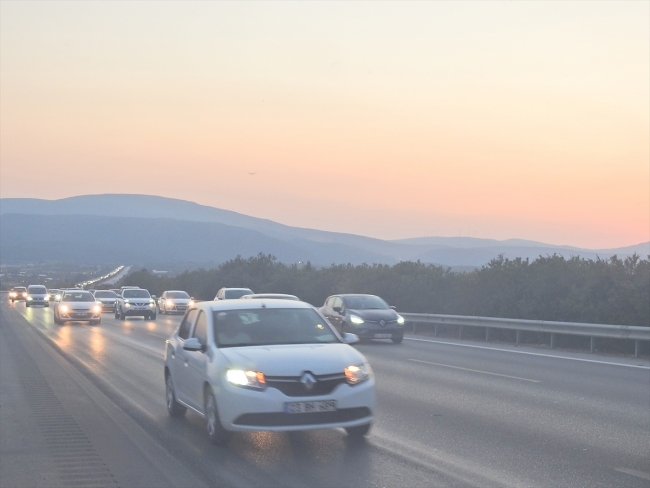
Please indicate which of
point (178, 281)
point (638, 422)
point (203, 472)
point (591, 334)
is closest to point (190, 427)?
point (203, 472)

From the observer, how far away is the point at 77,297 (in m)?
37.2

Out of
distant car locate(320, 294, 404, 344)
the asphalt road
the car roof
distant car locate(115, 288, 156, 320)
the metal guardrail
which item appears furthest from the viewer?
distant car locate(115, 288, 156, 320)

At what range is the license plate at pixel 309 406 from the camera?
8.37 meters

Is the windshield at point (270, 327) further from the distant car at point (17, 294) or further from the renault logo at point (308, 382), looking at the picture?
the distant car at point (17, 294)

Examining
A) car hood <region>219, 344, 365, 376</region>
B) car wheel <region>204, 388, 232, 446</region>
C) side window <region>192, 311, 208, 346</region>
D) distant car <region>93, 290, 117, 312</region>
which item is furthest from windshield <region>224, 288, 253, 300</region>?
car hood <region>219, 344, 365, 376</region>

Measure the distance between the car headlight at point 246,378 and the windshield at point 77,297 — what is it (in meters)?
29.8

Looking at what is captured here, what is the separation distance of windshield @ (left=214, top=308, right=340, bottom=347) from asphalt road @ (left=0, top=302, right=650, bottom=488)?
3.64ft

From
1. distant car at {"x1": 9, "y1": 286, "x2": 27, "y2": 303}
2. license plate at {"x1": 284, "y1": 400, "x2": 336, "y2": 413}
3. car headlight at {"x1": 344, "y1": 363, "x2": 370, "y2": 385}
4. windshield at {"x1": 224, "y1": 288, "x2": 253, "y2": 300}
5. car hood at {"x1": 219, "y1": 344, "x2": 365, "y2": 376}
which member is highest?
windshield at {"x1": 224, "y1": 288, "x2": 253, "y2": 300}

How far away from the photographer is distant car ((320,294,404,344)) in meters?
24.0

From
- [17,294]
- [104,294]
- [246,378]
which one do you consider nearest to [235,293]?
[104,294]

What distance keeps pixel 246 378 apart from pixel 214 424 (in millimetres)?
737

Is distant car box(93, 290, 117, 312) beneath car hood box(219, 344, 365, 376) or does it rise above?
beneath

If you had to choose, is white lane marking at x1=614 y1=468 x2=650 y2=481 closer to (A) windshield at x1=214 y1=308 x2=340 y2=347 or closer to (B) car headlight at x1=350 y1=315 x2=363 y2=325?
(A) windshield at x1=214 y1=308 x2=340 y2=347

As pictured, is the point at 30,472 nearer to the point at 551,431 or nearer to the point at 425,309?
the point at 551,431
